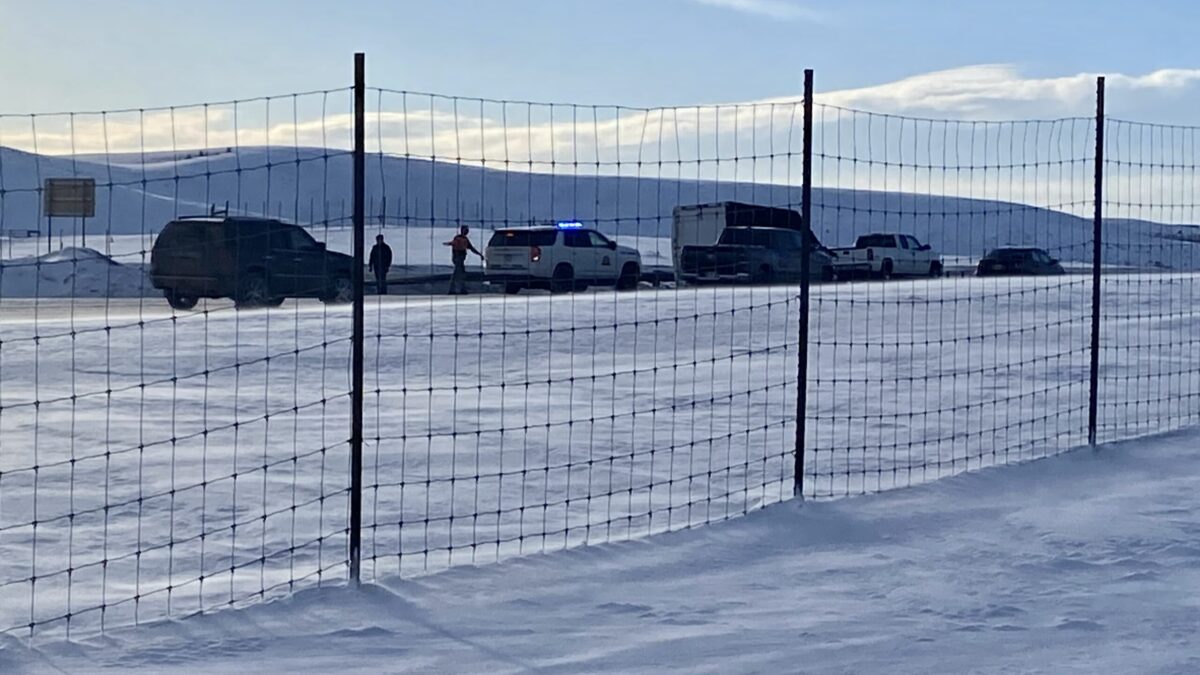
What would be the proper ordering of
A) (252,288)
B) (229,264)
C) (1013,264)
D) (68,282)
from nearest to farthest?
(229,264) → (252,288) → (68,282) → (1013,264)

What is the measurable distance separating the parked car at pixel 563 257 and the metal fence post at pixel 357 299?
23.3 metres

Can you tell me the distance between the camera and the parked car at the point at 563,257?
3122cm

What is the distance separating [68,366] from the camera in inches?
577

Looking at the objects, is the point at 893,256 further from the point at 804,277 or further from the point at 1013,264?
the point at 804,277

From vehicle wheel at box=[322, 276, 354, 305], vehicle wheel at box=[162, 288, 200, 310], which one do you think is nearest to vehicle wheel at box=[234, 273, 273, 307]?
vehicle wheel at box=[162, 288, 200, 310]

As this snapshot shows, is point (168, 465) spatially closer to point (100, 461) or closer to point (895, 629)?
point (100, 461)

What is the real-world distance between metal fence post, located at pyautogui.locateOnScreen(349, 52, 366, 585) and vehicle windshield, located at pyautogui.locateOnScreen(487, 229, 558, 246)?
25.1 metres

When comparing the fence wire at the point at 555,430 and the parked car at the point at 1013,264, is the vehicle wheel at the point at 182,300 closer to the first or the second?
the fence wire at the point at 555,430

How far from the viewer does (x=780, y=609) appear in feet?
20.4

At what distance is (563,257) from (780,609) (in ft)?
86.8

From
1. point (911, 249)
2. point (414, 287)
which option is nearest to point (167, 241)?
point (414, 287)

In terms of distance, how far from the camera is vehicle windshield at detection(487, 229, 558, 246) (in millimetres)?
31781

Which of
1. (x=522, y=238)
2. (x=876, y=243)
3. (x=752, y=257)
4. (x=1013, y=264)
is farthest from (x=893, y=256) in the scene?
(x=522, y=238)

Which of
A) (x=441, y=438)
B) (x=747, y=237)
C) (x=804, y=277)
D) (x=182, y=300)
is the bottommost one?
(x=441, y=438)
